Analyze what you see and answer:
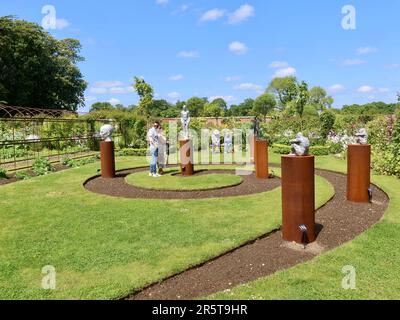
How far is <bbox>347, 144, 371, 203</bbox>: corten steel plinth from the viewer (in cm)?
749

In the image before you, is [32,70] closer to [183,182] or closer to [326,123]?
[326,123]

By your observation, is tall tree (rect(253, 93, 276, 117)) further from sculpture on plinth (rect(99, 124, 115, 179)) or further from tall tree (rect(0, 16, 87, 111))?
sculpture on plinth (rect(99, 124, 115, 179))

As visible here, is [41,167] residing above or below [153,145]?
below

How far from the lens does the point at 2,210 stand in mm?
7562

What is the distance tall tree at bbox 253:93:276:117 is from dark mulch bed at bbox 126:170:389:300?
73.4 meters

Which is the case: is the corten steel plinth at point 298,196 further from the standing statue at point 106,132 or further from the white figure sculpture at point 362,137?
the standing statue at point 106,132

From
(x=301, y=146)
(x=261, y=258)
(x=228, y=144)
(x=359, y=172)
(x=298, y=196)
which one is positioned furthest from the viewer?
(x=228, y=144)

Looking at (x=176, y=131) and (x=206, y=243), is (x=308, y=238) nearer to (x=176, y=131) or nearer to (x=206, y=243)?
(x=206, y=243)

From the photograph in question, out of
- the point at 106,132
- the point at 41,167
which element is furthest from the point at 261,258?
the point at 41,167

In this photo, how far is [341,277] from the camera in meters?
4.25

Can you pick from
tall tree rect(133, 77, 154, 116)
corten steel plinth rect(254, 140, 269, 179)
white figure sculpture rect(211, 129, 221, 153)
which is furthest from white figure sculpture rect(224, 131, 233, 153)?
tall tree rect(133, 77, 154, 116)

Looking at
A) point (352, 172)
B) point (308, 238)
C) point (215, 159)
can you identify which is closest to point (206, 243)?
point (308, 238)

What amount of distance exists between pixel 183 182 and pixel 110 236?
15.5 ft

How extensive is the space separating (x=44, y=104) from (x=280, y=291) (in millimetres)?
44082
